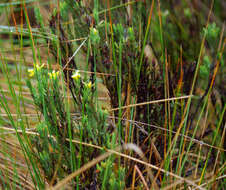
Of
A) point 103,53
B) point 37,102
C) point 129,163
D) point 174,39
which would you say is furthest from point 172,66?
point 37,102

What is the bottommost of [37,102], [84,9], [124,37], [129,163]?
[129,163]

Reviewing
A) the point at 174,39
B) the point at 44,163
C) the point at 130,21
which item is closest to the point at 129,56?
the point at 130,21

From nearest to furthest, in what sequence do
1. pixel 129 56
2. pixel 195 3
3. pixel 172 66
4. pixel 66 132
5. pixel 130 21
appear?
1. pixel 66 132
2. pixel 129 56
3. pixel 130 21
4. pixel 172 66
5. pixel 195 3

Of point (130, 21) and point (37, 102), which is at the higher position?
point (130, 21)

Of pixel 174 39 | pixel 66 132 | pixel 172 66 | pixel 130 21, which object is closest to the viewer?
pixel 66 132

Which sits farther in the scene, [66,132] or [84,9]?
[84,9]

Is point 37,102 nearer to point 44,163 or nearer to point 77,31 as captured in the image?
point 44,163
